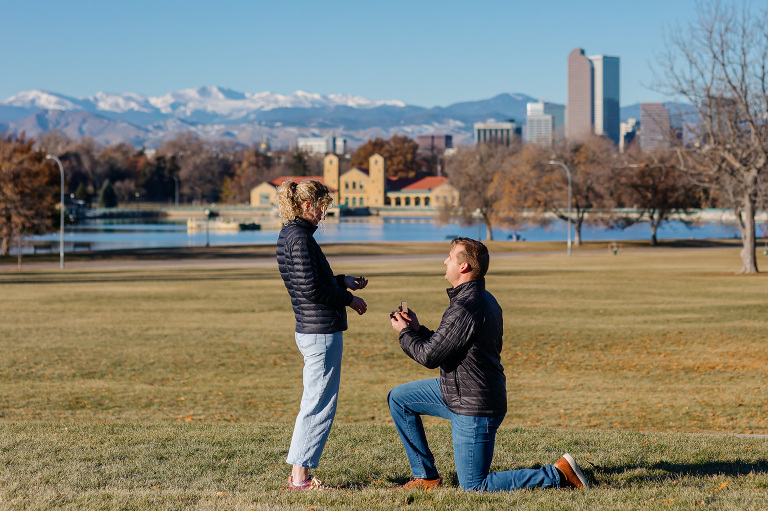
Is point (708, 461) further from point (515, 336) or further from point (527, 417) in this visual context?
point (515, 336)

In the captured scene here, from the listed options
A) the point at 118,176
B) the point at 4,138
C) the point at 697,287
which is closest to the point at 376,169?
the point at 118,176

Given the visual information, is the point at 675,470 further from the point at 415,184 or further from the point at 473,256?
the point at 415,184

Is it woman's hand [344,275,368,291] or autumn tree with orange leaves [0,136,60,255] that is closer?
woman's hand [344,275,368,291]

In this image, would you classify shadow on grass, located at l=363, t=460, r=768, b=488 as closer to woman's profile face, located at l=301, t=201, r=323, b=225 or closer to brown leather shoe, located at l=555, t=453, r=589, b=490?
brown leather shoe, located at l=555, t=453, r=589, b=490

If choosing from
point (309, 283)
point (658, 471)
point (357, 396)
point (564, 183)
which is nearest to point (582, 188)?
point (564, 183)

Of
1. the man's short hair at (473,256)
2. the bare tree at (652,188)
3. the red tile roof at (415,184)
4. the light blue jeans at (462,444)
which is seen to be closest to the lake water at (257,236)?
the bare tree at (652,188)

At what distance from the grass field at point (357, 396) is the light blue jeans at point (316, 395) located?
0.36 meters

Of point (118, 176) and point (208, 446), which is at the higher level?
point (118, 176)

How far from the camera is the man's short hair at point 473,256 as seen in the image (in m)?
5.78

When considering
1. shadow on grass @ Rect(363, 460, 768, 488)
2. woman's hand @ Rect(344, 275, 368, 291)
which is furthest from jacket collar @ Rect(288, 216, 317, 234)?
shadow on grass @ Rect(363, 460, 768, 488)

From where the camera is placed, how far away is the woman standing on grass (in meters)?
6.03

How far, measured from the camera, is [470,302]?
5719mm

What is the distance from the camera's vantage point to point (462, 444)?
5.90 metres

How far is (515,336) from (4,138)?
190 ft
